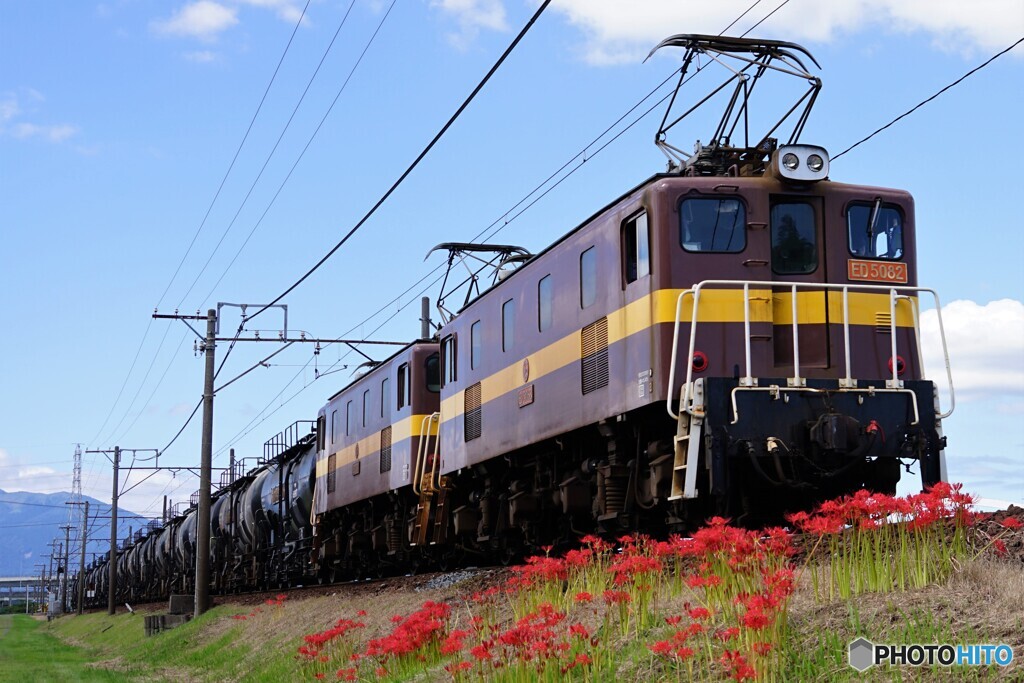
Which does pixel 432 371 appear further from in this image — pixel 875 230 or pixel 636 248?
pixel 875 230

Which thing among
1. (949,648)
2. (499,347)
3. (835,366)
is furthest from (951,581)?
(499,347)

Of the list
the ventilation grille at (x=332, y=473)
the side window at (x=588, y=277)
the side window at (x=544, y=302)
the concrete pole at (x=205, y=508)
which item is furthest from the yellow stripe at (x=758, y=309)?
the concrete pole at (x=205, y=508)

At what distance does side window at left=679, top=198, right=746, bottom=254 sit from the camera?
42.1 ft

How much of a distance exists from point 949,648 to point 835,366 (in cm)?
669

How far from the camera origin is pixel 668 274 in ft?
41.6

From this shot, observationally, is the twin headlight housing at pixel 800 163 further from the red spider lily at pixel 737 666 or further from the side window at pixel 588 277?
the red spider lily at pixel 737 666

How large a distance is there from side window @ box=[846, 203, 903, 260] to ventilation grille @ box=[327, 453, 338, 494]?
1719cm

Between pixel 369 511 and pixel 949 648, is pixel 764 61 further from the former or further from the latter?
pixel 369 511

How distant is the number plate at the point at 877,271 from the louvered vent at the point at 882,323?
17.4 inches

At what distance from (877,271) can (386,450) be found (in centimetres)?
1278

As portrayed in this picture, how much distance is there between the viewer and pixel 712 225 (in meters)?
12.9

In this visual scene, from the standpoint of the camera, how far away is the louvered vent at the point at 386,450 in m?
23.7

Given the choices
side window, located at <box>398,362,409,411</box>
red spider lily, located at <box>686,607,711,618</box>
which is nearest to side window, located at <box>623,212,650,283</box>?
red spider lily, located at <box>686,607,711,618</box>

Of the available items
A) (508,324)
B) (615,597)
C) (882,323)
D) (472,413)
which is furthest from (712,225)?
(472,413)
